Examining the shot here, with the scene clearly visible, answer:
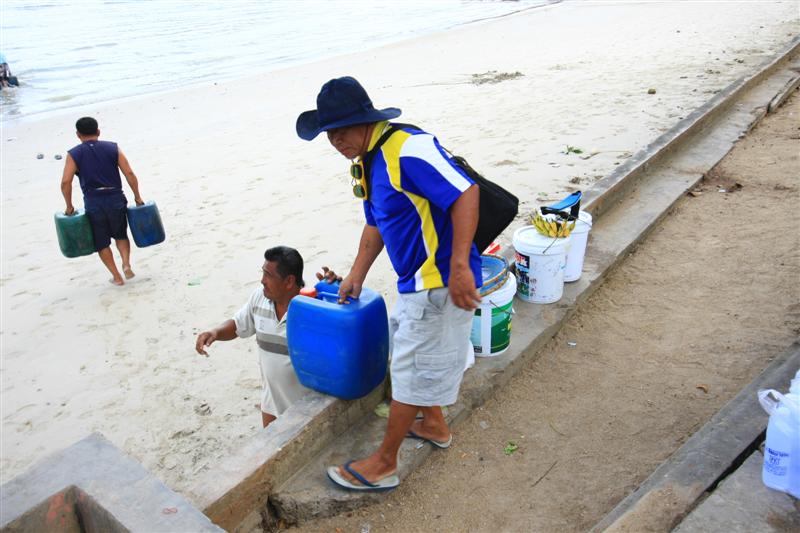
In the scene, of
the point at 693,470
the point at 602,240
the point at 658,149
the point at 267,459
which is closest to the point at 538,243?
the point at 602,240

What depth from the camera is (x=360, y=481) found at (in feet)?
9.43

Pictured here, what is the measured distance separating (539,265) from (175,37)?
1142 inches

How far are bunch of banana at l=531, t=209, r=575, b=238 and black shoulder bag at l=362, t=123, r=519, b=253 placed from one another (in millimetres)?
1437

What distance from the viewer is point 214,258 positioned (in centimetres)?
666

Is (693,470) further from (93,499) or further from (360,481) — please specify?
(93,499)

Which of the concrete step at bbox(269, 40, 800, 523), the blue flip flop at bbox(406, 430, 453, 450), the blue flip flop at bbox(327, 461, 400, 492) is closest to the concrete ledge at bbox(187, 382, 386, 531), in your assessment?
the concrete step at bbox(269, 40, 800, 523)

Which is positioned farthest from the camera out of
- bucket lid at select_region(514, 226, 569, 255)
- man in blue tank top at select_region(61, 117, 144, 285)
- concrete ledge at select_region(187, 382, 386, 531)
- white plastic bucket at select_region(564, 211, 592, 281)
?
man in blue tank top at select_region(61, 117, 144, 285)

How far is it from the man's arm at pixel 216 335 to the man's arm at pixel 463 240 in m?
1.46

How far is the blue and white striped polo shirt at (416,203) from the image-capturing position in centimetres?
241

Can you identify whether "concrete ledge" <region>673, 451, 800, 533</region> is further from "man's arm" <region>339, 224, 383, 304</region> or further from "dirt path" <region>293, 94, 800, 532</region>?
"man's arm" <region>339, 224, 383, 304</region>

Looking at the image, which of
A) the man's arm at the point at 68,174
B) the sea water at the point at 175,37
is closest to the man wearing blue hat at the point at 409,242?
the man's arm at the point at 68,174

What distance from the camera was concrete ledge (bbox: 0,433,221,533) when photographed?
222 cm

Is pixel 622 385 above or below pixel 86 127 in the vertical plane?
below

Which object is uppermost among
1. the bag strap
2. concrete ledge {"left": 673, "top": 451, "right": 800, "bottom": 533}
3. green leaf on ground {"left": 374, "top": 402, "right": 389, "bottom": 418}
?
the bag strap
